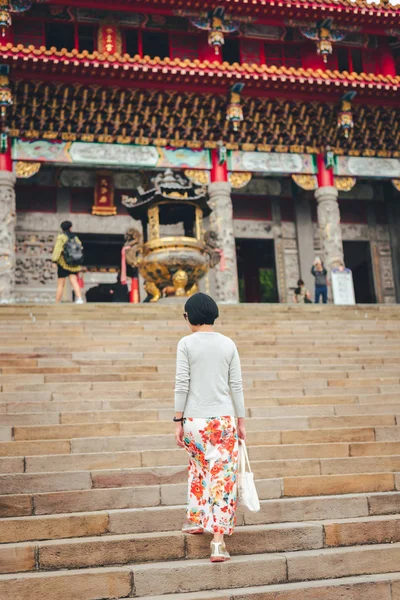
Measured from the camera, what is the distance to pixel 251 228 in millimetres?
16938

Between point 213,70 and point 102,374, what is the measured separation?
8.55 m

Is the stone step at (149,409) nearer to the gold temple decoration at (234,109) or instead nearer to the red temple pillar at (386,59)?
the gold temple decoration at (234,109)

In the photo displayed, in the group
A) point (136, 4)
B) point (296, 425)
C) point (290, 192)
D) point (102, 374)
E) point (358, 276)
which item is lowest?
point (296, 425)

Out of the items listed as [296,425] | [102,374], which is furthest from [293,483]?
[102,374]

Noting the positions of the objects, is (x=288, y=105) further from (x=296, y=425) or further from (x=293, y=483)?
(x=293, y=483)

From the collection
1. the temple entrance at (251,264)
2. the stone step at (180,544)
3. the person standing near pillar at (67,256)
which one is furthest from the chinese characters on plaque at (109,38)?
the stone step at (180,544)

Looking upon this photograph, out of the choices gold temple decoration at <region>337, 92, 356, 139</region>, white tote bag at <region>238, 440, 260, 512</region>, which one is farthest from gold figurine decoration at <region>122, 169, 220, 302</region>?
white tote bag at <region>238, 440, 260, 512</region>

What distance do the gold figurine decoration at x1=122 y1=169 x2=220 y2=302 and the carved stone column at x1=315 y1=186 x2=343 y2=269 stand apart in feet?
11.7

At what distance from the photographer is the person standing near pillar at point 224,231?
549 inches

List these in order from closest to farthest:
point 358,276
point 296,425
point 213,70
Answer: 1. point 296,425
2. point 213,70
3. point 358,276

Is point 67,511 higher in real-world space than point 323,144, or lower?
lower

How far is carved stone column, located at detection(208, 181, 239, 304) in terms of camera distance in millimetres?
13922

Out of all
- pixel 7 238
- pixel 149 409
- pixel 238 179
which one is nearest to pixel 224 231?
pixel 238 179

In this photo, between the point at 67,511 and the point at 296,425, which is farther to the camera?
the point at 296,425
